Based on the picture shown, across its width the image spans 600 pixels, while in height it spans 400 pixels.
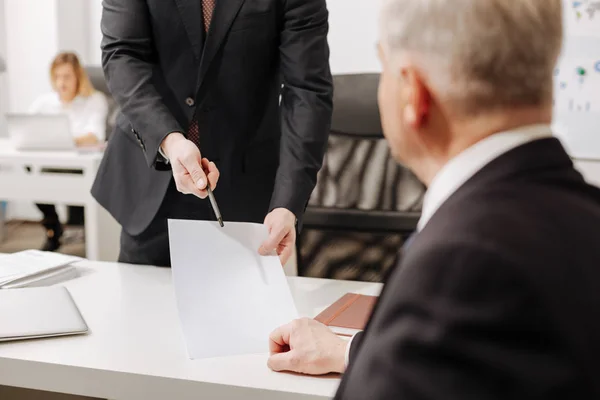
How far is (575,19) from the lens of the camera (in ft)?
10.8

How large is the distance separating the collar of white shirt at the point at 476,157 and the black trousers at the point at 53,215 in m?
4.46

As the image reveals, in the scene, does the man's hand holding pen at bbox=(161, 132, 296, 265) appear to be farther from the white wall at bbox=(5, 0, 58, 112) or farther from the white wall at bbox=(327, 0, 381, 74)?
the white wall at bbox=(5, 0, 58, 112)

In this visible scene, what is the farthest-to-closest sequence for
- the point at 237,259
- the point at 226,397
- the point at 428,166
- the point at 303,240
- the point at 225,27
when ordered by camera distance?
the point at 303,240 → the point at 225,27 → the point at 237,259 → the point at 226,397 → the point at 428,166

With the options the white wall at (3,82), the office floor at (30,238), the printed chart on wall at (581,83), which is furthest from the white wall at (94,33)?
the printed chart on wall at (581,83)

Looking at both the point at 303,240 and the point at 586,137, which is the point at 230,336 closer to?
the point at 303,240

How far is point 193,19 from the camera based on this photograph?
1459 millimetres

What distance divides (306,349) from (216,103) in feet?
2.32

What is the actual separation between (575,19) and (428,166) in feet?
9.90

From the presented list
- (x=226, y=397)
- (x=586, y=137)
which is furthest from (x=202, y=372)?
(x=586, y=137)

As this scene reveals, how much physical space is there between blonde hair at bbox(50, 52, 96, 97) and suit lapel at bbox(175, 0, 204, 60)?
331 cm

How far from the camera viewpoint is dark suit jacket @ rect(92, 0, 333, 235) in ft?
4.76

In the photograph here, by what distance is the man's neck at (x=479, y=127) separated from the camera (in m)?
0.59

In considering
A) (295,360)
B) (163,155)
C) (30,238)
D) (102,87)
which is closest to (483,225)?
(295,360)

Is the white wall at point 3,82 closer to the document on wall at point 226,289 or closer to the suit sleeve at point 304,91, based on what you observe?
the suit sleeve at point 304,91
